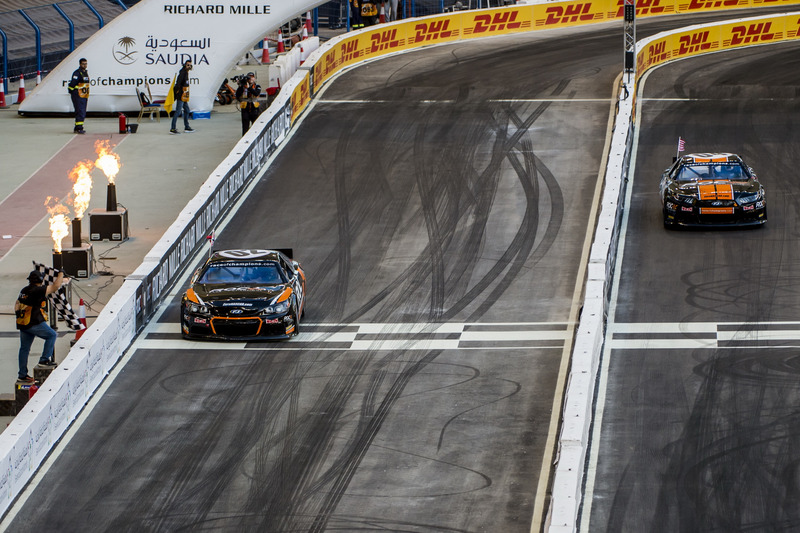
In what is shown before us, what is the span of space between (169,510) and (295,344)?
6.33m

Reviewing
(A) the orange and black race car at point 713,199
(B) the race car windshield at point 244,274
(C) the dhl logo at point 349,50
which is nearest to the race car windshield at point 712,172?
(A) the orange and black race car at point 713,199

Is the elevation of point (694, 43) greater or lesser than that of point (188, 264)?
greater

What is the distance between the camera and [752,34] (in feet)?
165

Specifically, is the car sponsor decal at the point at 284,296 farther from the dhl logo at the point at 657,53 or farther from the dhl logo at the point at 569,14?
the dhl logo at the point at 569,14

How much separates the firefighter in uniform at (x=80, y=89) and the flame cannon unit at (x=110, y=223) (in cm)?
960

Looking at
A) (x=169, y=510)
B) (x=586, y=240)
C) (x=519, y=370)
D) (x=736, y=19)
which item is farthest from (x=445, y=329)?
(x=736, y=19)

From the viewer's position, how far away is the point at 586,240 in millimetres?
28438

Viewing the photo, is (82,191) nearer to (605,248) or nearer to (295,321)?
(295,321)

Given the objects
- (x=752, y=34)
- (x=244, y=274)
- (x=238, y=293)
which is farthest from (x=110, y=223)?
(x=752, y=34)

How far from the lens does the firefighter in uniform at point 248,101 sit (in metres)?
39.2

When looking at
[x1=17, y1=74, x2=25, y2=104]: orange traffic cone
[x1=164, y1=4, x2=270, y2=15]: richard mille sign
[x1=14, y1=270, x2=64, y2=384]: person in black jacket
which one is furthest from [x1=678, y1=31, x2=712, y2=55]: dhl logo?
[x1=14, y1=270, x2=64, y2=384]: person in black jacket

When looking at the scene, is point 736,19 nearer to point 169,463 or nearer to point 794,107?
point 794,107

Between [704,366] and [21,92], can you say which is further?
[21,92]

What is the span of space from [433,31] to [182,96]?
1143 cm
